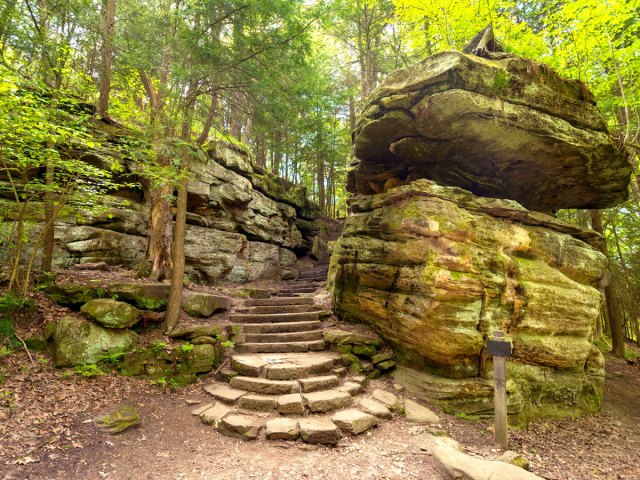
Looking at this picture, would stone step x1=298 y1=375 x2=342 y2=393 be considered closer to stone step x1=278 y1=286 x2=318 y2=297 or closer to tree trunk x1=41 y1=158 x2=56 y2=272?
stone step x1=278 y1=286 x2=318 y2=297

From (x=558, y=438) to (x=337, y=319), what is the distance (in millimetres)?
5118

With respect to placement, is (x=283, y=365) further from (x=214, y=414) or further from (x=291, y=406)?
(x=214, y=414)

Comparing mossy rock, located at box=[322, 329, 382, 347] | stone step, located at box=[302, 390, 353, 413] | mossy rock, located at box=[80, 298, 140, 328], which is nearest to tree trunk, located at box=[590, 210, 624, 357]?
mossy rock, located at box=[322, 329, 382, 347]

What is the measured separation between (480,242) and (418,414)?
371 centimetres

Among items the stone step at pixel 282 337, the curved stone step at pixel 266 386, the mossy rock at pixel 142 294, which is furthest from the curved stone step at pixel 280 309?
the curved stone step at pixel 266 386

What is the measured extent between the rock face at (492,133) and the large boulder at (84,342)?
7208mm

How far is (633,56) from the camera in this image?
303 inches

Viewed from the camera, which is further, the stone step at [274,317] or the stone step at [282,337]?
the stone step at [274,317]

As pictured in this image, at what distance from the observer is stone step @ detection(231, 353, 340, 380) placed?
584 centimetres

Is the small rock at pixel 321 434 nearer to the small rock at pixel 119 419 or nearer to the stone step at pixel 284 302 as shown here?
the small rock at pixel 119 419

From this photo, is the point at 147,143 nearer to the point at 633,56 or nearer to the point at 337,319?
the point at 337,319

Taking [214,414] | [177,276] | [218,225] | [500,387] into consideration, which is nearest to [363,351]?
[500,387]

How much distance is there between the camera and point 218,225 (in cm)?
1173

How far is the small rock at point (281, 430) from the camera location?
4.41m
